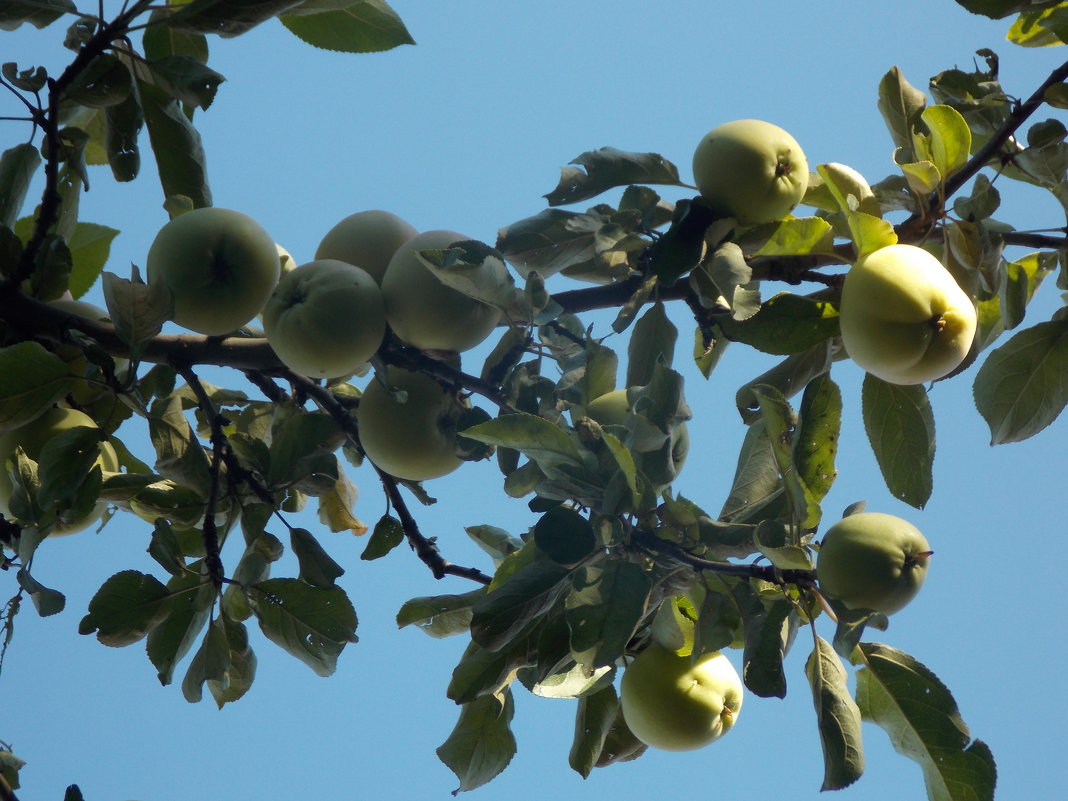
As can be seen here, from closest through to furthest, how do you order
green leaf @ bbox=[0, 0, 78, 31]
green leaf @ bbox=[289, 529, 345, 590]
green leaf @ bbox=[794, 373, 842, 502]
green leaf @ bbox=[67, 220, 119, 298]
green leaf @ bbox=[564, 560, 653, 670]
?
green leaf @ bbox=[564, 560, 653, 670] → green leaf @ bbox=[794, 373, 842, 502] → green leaf @ bbox=[0, 0, 78, 31] → green leaf @ bbox=[289, 529, 345, 590] → green leaf @ bbox=[67, 220, 119, 298]

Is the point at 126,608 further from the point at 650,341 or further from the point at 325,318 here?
the point at 650,341

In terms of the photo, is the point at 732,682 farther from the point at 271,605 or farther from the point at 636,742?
the point at 271,605

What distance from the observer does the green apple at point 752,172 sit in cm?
160

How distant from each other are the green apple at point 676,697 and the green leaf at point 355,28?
3.97 feet

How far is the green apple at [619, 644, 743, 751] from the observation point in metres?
1.58

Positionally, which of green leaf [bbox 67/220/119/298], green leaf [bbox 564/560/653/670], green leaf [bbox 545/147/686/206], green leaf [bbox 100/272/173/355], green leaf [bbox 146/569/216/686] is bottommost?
green leaf [bbox 564/560/653/670]

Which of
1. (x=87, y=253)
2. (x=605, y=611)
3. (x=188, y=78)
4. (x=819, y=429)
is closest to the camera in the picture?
(x=605, y=611)

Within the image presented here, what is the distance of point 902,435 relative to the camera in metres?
1.60

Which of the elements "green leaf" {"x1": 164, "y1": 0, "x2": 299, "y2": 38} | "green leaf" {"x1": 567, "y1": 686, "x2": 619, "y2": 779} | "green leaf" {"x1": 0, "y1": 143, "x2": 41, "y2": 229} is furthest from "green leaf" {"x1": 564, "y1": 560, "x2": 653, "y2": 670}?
"green leaf" {"x1": 0, "y1": 143, "x2": 41, "y2": 229}

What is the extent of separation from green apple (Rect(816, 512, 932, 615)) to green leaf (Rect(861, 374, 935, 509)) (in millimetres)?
188

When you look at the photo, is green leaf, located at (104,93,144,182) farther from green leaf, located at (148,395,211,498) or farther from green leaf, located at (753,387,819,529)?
green leaf, located at (753,387,819,529)

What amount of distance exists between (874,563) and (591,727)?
0.62 metres

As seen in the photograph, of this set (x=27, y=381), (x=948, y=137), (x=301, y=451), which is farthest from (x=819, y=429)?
(x=27, y=381)

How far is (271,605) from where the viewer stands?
1765 mm
